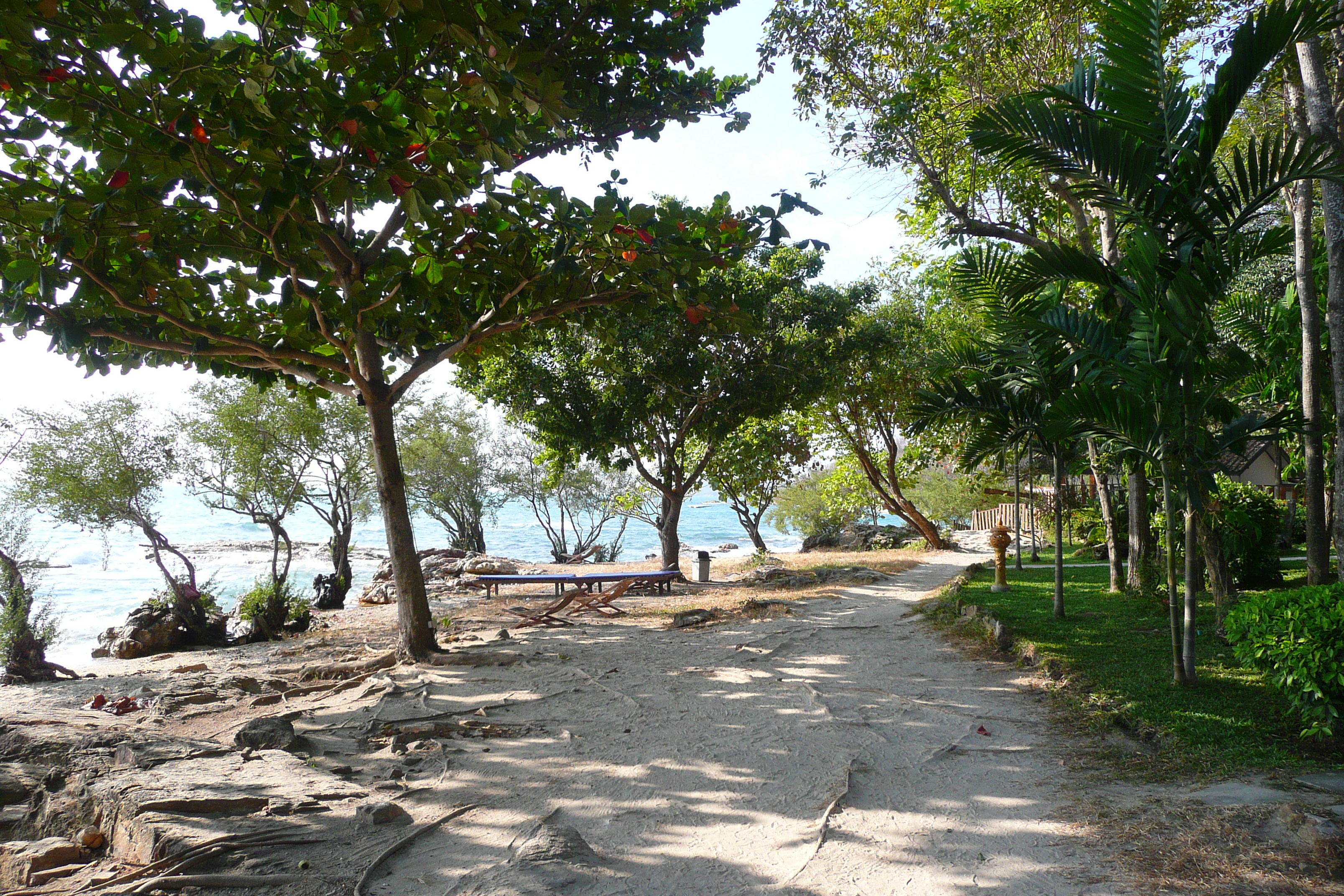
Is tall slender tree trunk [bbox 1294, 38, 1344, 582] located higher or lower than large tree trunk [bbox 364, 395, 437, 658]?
higher

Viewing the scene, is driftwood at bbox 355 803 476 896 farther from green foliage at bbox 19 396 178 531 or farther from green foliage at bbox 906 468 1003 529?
green foliage at bbox 906 468 1003 529

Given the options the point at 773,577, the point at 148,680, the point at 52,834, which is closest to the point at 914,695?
the point at 52,834

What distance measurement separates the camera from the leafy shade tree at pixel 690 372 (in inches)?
506

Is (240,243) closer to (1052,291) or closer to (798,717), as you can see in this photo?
(798,717)

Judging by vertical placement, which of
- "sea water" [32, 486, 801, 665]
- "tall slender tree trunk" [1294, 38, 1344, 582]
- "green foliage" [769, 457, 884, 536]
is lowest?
"sea water" [32, 486, 801, 665]

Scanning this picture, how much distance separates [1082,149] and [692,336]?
27.0 feet

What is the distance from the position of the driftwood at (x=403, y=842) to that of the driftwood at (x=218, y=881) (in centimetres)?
21

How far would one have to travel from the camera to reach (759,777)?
4320 mm

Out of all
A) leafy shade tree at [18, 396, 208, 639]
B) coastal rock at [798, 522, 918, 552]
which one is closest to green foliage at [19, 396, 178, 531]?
leafy shade tree at [18, 396, 208, 639]

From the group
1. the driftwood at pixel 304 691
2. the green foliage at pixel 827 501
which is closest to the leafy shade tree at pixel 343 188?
the driftwood at pixel 304 691

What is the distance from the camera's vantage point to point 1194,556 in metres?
4.90

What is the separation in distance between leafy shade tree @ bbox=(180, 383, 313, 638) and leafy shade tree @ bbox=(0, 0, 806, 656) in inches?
224

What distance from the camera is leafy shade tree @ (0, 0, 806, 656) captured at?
4273 mm

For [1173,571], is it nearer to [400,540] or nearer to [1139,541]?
[1139,541]
